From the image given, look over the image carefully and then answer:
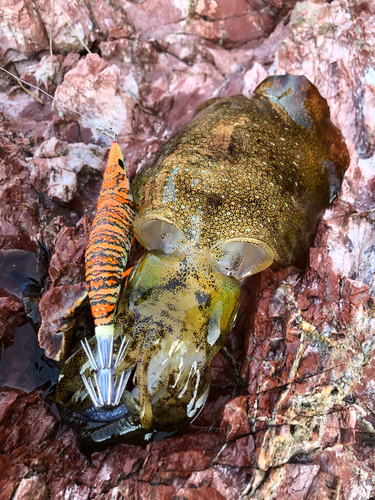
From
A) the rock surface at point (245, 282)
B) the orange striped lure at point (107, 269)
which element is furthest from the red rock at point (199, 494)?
the orange striped lure at point (107, 269)

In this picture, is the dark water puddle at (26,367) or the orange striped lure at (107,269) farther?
the dark water puddle at (26,367)

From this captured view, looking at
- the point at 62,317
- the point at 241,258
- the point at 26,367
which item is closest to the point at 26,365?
the point at 26,367

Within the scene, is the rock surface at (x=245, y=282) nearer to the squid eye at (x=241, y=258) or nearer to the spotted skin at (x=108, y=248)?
the squid eye at (x=241, y=258)

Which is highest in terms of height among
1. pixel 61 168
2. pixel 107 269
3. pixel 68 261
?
pixel 61 168

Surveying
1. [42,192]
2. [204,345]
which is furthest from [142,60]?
[204,345]

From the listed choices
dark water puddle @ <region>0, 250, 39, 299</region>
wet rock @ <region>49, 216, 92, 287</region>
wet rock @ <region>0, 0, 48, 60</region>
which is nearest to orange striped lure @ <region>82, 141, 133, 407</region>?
wet rock @ <region>49, 216, 92, 287</region>

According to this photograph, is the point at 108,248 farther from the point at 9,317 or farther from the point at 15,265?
the point at 15,265
